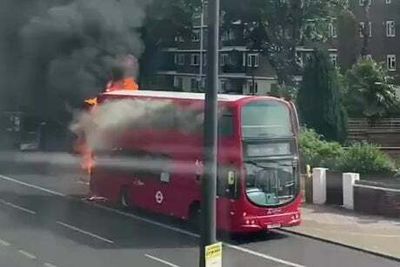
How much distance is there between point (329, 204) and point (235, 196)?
2.13 metres

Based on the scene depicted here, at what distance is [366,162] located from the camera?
7.68 meters

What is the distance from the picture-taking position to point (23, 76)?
1741 millimetres

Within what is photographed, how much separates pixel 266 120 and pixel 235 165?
408 mm

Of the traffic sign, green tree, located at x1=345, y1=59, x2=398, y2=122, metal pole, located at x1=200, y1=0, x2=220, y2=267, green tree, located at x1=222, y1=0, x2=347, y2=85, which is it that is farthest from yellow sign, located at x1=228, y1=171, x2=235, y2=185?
green tree, located at x1=222, y1=0, x2=347, y2=85

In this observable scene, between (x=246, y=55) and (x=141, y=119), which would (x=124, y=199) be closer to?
(x=141, y=119)

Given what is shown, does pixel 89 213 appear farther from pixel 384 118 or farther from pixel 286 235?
pixel 384 118

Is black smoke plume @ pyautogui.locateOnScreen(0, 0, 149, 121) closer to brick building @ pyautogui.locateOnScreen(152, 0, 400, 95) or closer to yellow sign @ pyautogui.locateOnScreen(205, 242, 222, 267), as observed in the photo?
yellow sign @ pyautogui.locateOnScreen(205, 242, 222, 267)

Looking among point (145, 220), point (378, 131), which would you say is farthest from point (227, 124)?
point (378, 131)

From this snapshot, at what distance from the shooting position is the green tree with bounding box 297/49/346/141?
1126cm

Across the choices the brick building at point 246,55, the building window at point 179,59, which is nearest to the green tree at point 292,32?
the brick building at point 246,55

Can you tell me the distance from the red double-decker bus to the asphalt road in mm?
183

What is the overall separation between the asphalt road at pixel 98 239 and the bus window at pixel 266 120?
2.50 ft


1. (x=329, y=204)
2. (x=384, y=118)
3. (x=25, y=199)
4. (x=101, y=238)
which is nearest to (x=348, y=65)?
(x=384, y=118)

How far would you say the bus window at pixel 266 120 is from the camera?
502 centimetres
